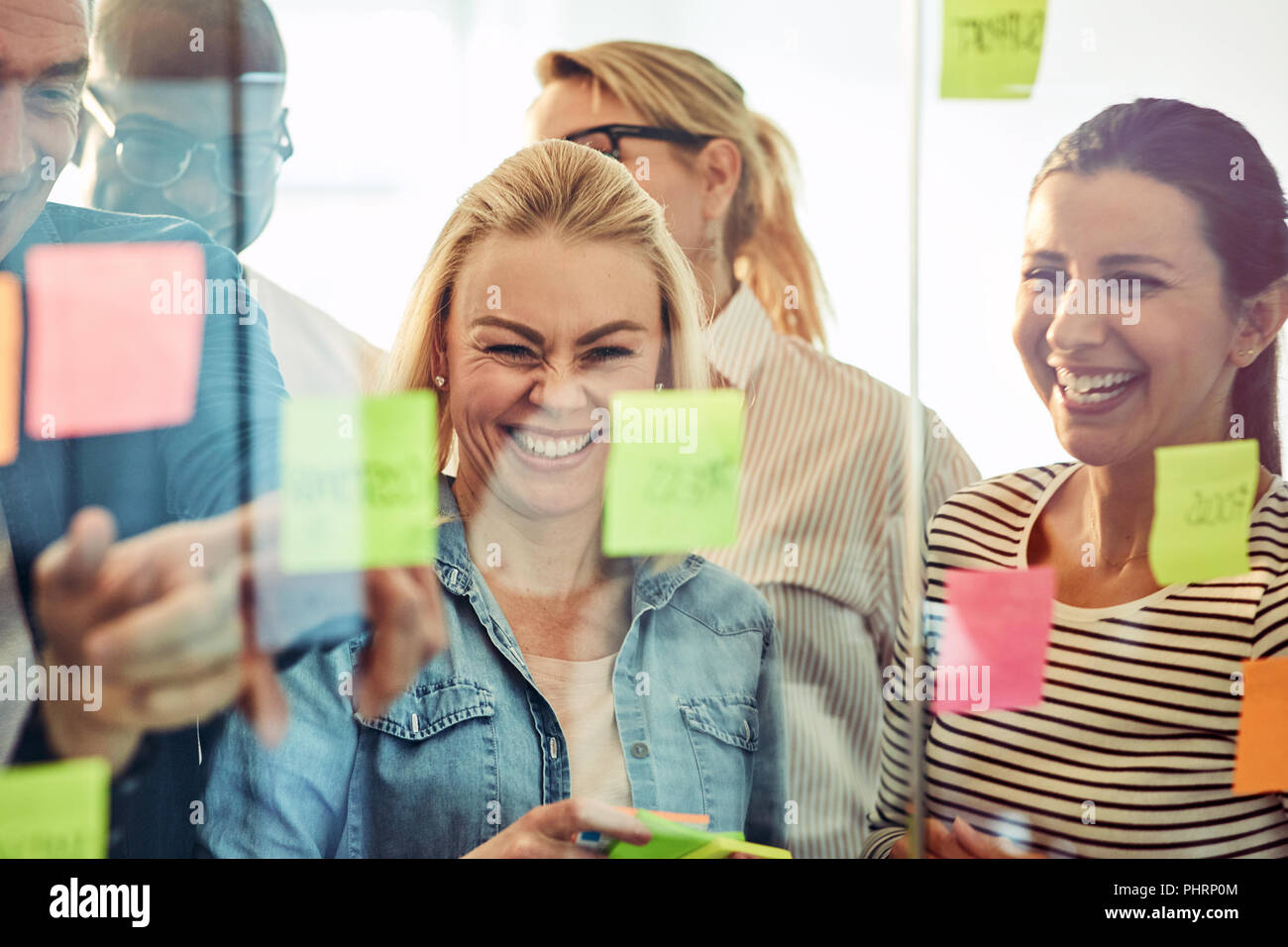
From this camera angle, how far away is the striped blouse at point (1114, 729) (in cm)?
111

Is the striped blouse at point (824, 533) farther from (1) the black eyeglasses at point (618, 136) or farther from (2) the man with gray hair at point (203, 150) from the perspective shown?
(2) the man with gray hair at point (203, 150)

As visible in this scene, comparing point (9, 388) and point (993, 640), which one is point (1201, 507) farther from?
point (9, 388)

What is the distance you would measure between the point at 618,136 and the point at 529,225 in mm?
134

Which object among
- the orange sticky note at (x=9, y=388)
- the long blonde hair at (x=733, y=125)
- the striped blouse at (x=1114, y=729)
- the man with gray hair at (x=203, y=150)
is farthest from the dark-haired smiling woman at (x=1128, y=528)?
the orange sticky note at (x=9, y=388)

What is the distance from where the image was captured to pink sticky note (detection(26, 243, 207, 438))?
1102 mm

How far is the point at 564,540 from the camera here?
3.75ft

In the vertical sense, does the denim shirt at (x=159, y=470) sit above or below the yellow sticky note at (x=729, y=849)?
above

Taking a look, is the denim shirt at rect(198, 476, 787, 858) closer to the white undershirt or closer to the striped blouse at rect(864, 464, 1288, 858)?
the white undershirt

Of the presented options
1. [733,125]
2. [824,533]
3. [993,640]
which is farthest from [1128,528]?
[733,125]

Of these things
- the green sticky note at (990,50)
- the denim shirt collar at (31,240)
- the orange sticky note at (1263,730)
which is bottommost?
the orange sticky note at (1263,730)

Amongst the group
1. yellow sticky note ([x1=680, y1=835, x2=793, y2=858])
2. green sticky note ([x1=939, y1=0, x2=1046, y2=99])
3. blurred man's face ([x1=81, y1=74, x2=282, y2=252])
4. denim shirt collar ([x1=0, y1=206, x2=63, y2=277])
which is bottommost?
yellow sticky note ([x1=680, y1=835, x2=793, y2=858])

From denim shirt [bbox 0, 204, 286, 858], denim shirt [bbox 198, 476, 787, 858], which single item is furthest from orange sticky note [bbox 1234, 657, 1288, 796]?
denim shirt [bbox 0, 204, 286, 858]
